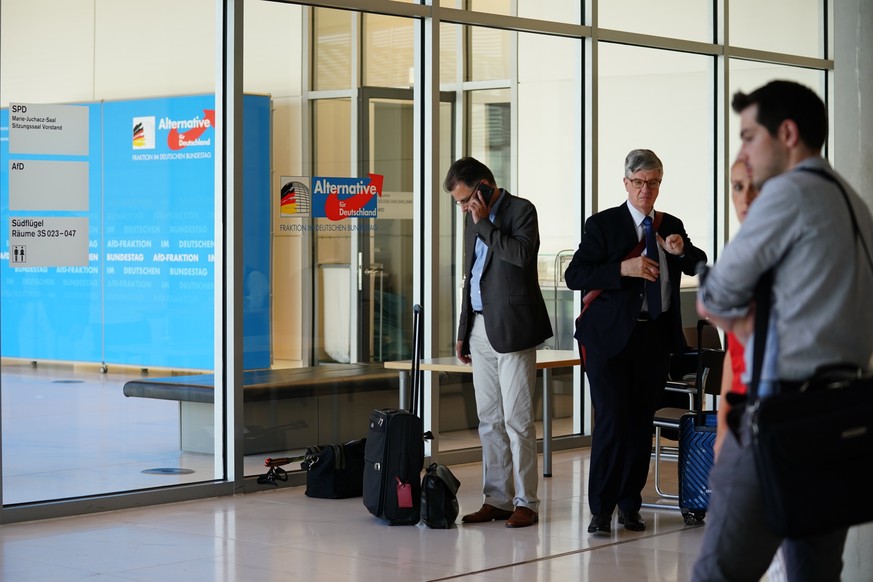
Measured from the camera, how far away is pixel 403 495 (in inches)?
238

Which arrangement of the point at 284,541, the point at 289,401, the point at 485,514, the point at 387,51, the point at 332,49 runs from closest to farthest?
the point at 284,541 < the point at 485,514 < the point at 289,401 < the point at 332,49 < the point at 387,51

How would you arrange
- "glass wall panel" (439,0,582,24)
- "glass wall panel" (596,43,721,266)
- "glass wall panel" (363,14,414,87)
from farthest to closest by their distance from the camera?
"glass wall panel" (596,43,721,266)
"glass wall panel" (439,0,582,24)
"glass wall panel" (363,14,414,87)

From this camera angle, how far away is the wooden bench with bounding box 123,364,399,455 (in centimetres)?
703

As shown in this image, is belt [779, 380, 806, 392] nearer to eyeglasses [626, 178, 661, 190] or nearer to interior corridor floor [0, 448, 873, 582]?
interior corridor floor [0, 448, 873, 582]

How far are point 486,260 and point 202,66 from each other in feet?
7.04

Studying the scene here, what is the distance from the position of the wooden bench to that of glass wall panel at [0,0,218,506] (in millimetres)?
20

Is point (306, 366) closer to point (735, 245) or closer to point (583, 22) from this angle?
point (583, 22)

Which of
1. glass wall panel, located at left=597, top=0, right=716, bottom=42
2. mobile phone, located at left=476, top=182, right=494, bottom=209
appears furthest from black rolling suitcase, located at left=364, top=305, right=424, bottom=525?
glass wall panel, located at left=597, top=0, right=716, bottom=42

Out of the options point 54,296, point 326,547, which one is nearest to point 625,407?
point 326,547

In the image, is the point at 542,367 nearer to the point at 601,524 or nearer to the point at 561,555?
the point at 601,524

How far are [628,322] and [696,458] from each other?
839 mm

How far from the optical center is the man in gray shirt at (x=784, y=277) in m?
2.53

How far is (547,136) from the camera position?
→ 902 cm

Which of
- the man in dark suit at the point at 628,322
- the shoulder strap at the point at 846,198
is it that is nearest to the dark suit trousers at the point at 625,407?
the man in dark suit at the point at 628,322
